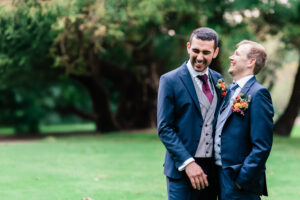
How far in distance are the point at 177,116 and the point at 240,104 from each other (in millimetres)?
579

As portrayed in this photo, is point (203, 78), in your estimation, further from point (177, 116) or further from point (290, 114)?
point (290, 114)

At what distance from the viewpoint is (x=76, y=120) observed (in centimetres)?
4734

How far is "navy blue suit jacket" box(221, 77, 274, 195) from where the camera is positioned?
12.3ft

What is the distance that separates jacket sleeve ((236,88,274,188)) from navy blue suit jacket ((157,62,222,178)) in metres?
0.47

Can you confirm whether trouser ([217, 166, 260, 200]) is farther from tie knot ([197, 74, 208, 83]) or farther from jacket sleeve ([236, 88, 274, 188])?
tie knot ([197, 74, 208, 83])

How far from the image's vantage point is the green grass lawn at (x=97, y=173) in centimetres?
748

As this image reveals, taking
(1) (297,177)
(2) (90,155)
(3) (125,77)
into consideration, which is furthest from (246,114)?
(3) (125,77)

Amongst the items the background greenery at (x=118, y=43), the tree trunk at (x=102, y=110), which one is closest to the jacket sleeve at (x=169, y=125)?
the background greenery at (x=118, y=43)

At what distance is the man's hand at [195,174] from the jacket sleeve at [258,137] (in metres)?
0.30

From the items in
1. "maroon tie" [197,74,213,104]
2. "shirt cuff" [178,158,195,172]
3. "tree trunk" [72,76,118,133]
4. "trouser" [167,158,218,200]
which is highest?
"maroon tie" [197,74,213,104]

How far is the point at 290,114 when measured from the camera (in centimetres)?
2041

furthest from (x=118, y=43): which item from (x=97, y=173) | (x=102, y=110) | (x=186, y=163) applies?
(x=186, y=163)

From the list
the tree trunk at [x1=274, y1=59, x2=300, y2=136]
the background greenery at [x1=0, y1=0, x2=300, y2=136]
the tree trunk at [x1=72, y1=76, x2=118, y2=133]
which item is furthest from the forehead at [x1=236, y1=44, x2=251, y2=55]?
the tree trunk at [x1=72, y1=76, x2=118, y2=133]

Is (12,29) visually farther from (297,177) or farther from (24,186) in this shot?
(297,177)
